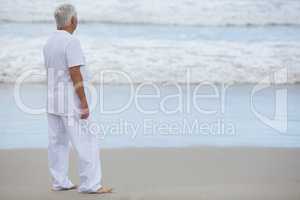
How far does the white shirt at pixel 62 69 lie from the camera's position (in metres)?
3.79

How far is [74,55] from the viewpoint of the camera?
12.4 feet

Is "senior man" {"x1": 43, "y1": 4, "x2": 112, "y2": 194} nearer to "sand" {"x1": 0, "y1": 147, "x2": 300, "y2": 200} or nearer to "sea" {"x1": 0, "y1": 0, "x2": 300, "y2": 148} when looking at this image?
"sand" {"x1": 0, "y1": 147, "x2": 300, "y2": 200}

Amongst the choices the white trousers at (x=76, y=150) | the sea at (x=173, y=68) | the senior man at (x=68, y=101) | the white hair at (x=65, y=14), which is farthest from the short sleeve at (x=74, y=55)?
the sea at (x=173, y=68)

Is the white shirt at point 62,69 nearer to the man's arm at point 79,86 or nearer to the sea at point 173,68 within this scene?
the man's arm at point 79,86

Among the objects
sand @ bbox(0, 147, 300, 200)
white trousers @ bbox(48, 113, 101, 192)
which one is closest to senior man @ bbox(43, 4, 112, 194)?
white trousers @ bbox(48, 113, 101, 192)

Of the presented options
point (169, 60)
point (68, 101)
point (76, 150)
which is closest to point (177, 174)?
point (76, 150)

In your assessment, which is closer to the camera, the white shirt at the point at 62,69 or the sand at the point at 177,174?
the white shirt at the point at 62,69

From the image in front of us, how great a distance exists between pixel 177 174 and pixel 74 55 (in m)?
1.04

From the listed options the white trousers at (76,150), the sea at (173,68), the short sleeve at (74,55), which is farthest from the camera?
the sea at (173,68)

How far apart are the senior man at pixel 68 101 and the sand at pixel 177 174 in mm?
165

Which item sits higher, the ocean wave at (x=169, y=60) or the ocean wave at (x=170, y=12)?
the ocean wave at (x=170, y=12)

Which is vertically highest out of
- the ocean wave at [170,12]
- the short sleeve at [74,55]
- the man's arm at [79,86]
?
the ocean wave at [170,12]

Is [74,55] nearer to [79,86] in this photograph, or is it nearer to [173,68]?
[79,86]

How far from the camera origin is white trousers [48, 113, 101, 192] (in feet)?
12.7
